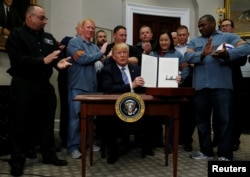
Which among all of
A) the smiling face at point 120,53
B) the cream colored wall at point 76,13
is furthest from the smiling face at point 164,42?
the cream colored wall at point 76,13

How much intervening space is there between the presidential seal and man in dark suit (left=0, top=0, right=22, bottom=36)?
2270mm

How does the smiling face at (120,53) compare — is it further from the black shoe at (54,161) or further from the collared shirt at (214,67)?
the black shoe at (54,161)

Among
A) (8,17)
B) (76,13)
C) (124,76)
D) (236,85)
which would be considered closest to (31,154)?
(124,76)

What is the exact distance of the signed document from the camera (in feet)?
10.6

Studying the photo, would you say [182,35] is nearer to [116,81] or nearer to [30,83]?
[116,81]

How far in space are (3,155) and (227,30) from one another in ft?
10.4

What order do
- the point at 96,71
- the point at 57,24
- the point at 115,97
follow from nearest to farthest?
the point at 115,97 → the point at 96,71 → the point at 57,24

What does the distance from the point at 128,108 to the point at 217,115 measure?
4.28 feet

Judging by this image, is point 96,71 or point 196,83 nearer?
point 196,83

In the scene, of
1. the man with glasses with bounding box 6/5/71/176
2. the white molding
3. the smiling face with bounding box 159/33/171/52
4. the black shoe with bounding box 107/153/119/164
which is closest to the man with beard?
the smiling face with bounding box 159/33/171/52

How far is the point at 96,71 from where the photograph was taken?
14.1 ft

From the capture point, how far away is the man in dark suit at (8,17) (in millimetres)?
4336

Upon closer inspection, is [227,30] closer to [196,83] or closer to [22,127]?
[196,83]

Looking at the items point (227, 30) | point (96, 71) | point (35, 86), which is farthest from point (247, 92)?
point (35, 86)
